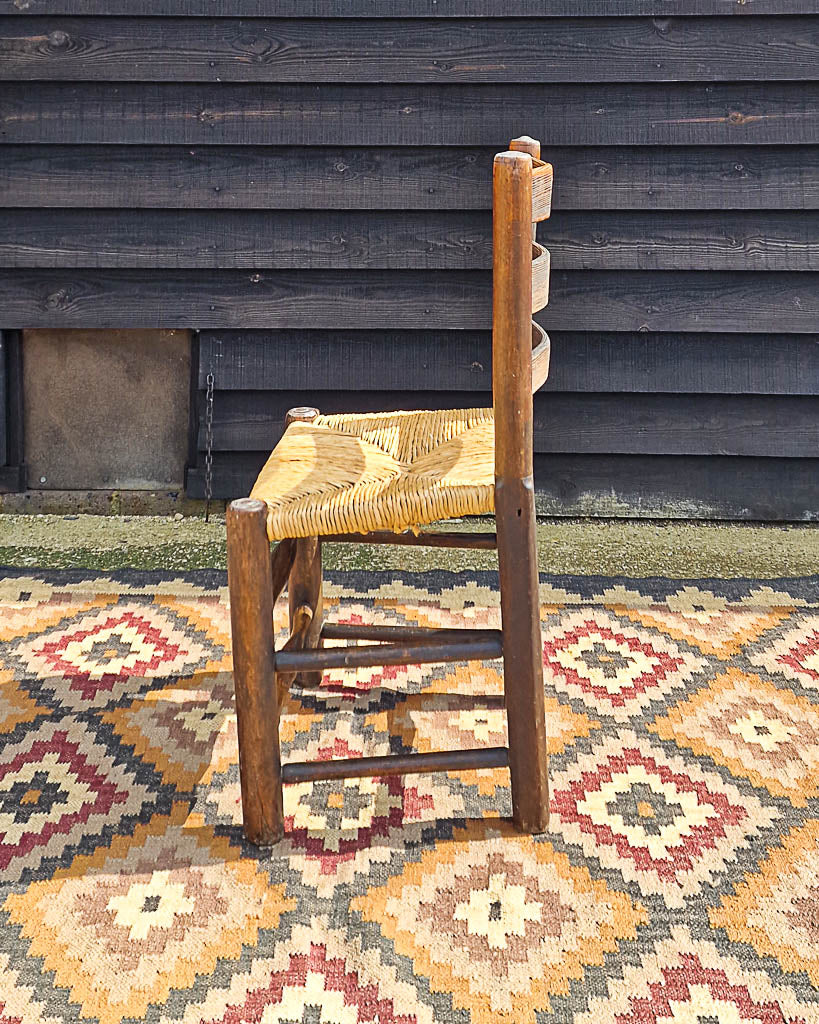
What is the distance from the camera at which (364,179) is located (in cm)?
274

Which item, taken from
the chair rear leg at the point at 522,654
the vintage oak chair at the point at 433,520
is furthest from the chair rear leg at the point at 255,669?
the chair rear leg at the point at 522,654

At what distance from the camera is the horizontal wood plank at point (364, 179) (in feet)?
8.92

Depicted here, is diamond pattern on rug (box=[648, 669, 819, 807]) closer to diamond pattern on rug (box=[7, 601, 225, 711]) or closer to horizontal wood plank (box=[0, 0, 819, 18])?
diamond pattern on rug (box=[7, 601, 225, 711])

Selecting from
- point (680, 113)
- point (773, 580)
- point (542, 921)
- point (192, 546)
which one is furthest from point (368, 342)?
point (542, 921)

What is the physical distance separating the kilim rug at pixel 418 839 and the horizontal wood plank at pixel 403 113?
1.23m

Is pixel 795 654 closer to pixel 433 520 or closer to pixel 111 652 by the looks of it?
pixel 433 520

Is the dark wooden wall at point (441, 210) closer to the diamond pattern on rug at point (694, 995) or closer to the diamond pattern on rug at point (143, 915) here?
the diamond pattern on rug at point (143, 915)

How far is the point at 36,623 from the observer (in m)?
2.27

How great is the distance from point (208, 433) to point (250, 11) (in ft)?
3.55

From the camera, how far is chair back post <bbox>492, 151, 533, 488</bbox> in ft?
4.58

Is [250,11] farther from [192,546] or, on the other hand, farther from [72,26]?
[192,546]

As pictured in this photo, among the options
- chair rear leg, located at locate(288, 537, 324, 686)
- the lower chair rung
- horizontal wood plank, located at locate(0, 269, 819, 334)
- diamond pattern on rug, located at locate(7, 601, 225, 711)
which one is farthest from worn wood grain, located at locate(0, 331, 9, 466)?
the lower chair rung

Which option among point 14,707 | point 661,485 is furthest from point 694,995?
point 661,485

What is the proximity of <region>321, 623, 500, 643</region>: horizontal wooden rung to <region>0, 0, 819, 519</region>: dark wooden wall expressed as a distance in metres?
1.05
